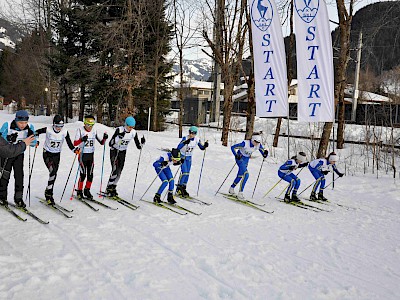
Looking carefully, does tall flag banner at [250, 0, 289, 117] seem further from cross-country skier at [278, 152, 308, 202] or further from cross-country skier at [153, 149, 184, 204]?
cross-country skier at [153, 149, 184, 204]

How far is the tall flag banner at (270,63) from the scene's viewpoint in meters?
9.93

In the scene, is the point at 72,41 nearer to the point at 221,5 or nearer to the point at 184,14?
the point at 184,14

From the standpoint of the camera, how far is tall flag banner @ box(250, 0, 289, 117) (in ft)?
32.6

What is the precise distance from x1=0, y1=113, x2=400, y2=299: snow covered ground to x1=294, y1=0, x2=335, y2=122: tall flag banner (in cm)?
283

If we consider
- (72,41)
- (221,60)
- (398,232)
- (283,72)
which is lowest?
(398,232)

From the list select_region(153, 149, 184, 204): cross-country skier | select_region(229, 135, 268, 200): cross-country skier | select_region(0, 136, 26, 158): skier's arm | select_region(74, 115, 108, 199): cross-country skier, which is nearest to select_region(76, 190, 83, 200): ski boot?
select_region(74, 115, 108, 199): cross-country skier

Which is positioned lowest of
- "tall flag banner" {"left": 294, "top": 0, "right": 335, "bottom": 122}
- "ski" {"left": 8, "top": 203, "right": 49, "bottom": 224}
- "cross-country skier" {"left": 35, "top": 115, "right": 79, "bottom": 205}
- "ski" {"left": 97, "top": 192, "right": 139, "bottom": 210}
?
"ski" {"left": 97, "top": 192, "right": 139, "bottom": 210}

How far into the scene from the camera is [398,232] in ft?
22.8

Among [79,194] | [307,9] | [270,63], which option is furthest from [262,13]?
[79,194]

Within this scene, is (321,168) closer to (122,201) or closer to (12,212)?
(122,201)

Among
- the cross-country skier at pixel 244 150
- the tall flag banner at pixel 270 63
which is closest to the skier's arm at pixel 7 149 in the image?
the cross-country skier at pixel 244 150

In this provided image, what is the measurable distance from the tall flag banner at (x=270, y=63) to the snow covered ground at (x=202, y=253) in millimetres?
3127

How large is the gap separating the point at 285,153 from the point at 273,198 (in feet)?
26.0

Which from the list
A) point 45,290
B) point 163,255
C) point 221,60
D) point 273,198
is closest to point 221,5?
point 221,60
